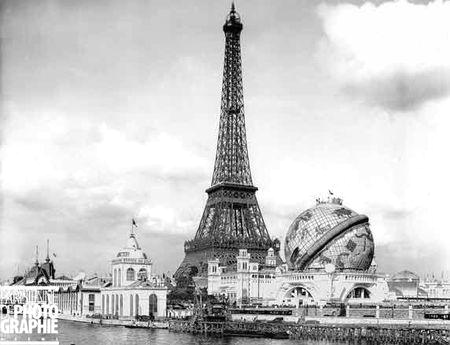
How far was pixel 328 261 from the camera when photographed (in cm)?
7556

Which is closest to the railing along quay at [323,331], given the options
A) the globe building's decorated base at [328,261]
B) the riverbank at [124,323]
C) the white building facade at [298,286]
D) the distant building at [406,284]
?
the riverbank at [124,323]

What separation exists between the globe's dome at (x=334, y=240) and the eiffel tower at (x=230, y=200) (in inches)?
656

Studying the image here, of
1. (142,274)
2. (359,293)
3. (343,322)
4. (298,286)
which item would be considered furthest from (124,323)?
(343,322)

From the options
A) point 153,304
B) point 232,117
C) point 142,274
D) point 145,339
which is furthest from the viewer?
point 232,117

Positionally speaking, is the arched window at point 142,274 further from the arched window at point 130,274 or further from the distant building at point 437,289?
the distant building at point 437,289

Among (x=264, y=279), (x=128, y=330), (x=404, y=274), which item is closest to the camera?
(x=128, y=330)

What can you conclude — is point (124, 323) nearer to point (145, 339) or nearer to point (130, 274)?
point (130, 274)

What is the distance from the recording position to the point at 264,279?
88.1 meters

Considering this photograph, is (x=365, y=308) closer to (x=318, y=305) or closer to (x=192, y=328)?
(x=318, y=305)

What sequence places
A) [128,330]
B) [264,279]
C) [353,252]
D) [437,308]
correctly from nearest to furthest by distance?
[437,308]
[128,330]
[353,252]
[264,279]

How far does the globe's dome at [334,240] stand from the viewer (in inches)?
2963

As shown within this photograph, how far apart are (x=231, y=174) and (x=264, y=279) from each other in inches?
591

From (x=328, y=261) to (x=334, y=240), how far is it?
201 centimetres

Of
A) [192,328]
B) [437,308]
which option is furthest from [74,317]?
[437,308]
